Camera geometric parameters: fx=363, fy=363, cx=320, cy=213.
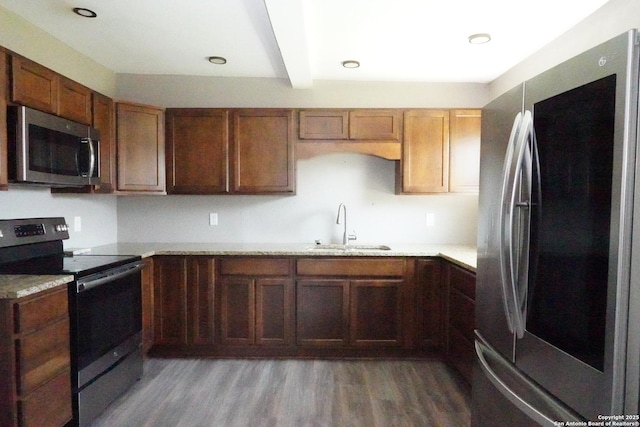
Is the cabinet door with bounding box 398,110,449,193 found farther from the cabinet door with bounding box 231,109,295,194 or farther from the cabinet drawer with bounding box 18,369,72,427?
the cabinet drawer with bounding box 18,369,72,427

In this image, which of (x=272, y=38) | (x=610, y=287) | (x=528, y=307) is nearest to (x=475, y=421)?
(x=528, y=307)

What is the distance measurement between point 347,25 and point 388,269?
1.82m

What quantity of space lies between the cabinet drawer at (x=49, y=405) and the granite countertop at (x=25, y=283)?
485 millimetres

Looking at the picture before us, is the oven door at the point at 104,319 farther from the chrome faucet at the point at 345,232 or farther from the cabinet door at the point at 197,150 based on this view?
the chrome faucet at the point at 345,232

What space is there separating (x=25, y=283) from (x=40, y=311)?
0.15 metres

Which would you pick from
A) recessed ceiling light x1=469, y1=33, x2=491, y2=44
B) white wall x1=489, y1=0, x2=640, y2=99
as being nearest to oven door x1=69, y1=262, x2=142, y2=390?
recessed ceiling light x1=469, y1=33, x2=491, y2=44

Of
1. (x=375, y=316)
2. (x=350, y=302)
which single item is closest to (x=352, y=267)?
(x=350, y=302)

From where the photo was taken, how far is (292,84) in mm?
3334

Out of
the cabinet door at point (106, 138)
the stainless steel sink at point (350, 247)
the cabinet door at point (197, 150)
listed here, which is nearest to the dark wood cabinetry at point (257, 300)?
the stainless steel sink at point (350, 247)

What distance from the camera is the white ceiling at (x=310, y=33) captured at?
216cm

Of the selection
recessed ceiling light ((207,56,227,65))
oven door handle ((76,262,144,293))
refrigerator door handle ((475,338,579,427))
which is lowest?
refrigerator door handle ((475,338,579,427))

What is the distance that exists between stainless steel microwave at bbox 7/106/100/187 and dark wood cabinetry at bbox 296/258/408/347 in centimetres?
169

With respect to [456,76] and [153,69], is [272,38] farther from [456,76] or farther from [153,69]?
[456,76]

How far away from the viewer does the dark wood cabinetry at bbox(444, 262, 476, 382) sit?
2.43m
